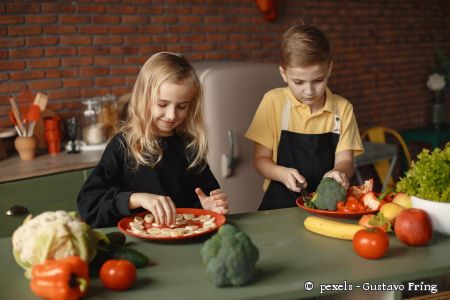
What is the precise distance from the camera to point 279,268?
1.55 meters

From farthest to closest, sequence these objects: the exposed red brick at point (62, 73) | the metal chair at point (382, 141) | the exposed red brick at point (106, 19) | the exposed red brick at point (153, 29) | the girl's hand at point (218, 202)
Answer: the metal chair at point (382, 141) → the exposed red brick at point (153, 29) → the exposed red brick at point (106, 19) → the exposed red brick at point (62, 73) → the girl's hand at point (218, 202)

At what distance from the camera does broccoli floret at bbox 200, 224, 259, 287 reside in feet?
4.60

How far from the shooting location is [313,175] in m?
2.60

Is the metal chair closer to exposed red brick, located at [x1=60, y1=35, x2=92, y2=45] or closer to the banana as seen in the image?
exposed red brick, located at [x1=60, y1=35, x2=92, y2=45]

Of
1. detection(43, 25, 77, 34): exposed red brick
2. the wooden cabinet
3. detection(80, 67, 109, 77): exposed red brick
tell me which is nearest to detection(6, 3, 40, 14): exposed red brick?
detection(43, 25, 77, 34): exposed red brick

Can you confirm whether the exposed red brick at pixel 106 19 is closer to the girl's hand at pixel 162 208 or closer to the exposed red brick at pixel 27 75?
the exposed red brick at pixel 27 75

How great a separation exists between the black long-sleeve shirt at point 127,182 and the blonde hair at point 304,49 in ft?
1.93

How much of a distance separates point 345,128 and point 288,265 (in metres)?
1.20

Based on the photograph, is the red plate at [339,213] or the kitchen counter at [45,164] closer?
the red plate at [339,213]

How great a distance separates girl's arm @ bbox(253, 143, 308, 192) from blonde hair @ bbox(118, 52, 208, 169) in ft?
1.25

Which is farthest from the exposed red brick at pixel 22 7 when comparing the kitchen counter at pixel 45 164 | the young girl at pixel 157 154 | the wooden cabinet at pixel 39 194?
the young girl at pixel 157 154

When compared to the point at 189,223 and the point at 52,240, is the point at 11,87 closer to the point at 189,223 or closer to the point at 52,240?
the point at 189,223

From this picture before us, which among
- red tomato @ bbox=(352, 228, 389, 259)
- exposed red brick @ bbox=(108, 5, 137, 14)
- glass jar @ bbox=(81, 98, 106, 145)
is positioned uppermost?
exposed red brick @ bbox=(108, 5, 137, 14)

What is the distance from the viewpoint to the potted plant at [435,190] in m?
1.75
